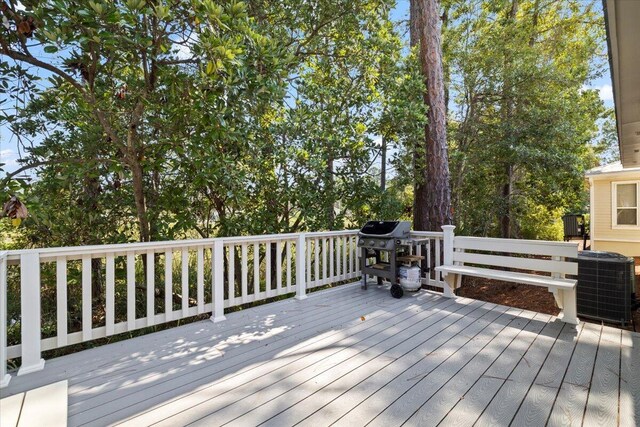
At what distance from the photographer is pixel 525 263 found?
11.7ft

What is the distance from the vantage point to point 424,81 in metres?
5.62

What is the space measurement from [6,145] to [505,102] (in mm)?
8569

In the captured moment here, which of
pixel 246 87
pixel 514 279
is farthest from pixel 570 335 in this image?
pixel 246 87

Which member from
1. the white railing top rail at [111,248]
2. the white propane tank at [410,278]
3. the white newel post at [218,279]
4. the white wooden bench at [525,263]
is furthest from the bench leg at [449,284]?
the white newel post at [218,279]

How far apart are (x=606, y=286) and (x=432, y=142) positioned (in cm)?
310

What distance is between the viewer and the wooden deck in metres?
1.81

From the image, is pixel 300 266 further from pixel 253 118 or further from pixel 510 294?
pixel 510 294

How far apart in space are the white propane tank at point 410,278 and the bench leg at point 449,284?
0.35 metres

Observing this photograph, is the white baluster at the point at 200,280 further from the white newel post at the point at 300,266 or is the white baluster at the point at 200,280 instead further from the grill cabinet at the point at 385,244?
the grill cabinet at the point at 385,244

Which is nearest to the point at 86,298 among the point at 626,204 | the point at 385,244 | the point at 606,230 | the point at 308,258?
the point at 308,258

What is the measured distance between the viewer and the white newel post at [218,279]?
Result: 335 cm

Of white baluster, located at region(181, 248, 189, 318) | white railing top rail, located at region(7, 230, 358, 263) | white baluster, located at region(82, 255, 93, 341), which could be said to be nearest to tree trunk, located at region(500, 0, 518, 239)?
white railing top rail, located at region(7, 230, 358, 263)

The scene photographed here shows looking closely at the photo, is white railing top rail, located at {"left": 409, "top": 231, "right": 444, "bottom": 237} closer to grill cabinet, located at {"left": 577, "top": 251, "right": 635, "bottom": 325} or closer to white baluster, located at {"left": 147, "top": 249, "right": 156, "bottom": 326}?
grill cabinet, located at {"left": 577, "top": 251, "right": 635, "bottom": 325}

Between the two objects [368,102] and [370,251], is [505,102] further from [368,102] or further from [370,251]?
[370,251]
